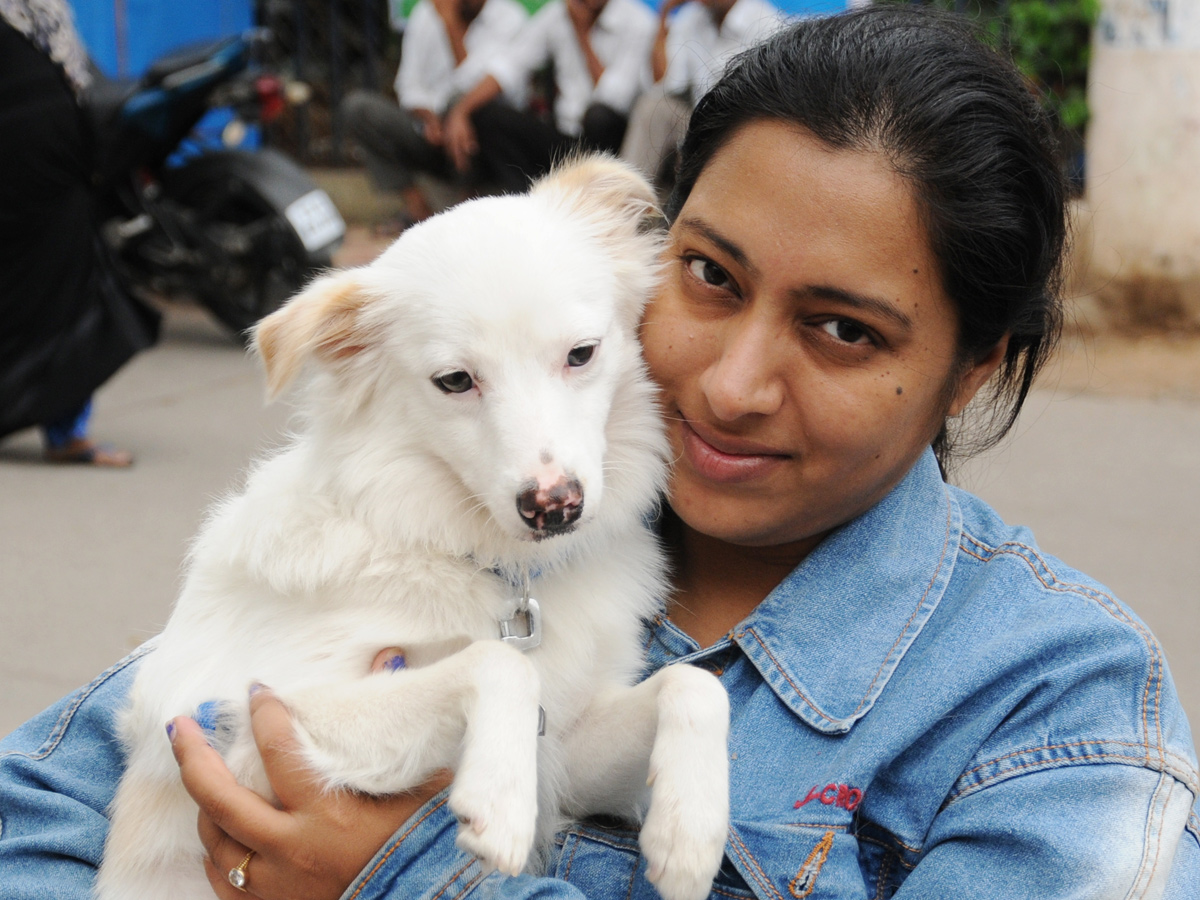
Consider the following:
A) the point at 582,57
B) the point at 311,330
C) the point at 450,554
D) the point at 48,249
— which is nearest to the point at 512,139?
the point at 582,57

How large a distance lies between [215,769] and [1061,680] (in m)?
1.13

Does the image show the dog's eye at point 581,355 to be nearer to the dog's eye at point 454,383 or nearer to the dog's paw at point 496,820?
the dog's eye at point 454,383

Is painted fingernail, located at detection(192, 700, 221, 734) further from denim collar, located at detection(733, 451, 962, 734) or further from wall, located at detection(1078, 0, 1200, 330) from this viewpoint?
wall, located at detection(1078, 0, 1200, 330)

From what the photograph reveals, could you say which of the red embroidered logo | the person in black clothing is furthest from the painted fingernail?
the person in black clothing

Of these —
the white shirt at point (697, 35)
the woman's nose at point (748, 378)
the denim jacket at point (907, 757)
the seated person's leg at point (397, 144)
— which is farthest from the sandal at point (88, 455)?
the woman's nose at point (748, 378)

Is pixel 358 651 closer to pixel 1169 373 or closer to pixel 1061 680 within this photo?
pixel 1061 680

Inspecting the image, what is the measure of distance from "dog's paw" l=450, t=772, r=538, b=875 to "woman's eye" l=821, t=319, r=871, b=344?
733 mm

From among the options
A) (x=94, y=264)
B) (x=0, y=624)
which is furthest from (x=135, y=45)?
(x=0, y=624)

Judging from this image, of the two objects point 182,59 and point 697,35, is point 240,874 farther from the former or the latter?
point 697,35

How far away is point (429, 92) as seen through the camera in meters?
9.35

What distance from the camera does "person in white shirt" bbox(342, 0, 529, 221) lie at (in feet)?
29.4

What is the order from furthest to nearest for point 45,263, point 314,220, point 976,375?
point 314,220 < point 45,263 < point 976,375

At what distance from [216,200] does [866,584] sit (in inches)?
244

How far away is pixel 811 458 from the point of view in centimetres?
170
